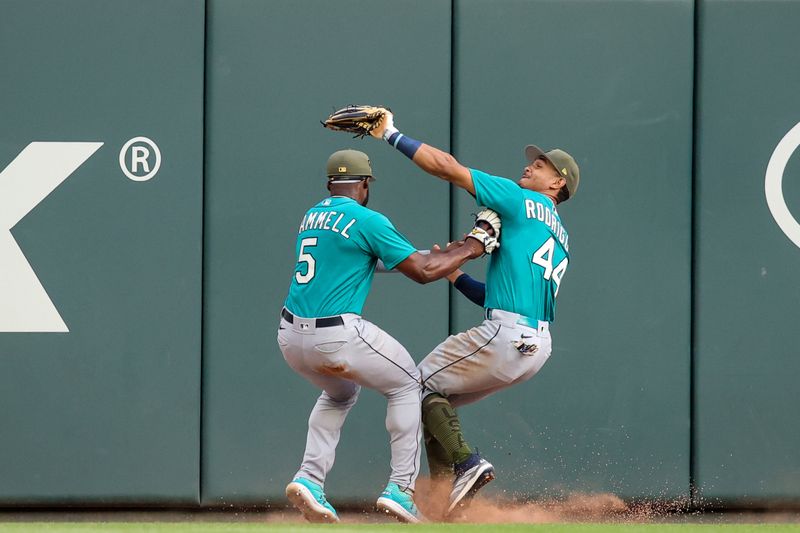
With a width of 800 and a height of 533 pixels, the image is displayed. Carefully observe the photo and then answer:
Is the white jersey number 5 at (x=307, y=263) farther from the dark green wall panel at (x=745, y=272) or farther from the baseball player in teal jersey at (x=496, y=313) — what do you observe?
the dark green wall panel at (x=745, y=272)

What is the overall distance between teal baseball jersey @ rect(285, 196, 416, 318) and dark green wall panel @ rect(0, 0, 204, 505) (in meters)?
1.22

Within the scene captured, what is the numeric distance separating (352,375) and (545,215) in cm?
115

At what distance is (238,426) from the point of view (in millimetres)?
6504

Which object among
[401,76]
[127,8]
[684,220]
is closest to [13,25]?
[127,8]

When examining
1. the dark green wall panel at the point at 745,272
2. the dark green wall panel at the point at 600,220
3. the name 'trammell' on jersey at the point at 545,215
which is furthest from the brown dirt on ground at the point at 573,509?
the name 'trammell' on jersey at the point at 545,215

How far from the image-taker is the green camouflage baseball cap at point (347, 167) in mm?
5621

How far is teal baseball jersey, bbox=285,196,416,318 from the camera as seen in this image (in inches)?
212

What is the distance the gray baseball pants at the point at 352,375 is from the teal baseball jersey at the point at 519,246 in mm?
560

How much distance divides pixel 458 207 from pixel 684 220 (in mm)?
1253

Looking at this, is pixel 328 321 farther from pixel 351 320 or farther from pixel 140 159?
pixel 140 159

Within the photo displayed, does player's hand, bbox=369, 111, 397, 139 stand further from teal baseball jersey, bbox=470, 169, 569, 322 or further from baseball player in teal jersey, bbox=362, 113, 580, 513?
teal baseball jersey, bbox=470, 169, 569, 322

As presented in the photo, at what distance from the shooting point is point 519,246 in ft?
18.2

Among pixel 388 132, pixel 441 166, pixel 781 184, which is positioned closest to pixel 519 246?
pixel 441 166

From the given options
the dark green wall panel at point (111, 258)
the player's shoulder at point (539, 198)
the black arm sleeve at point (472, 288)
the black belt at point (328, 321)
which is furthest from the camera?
the dark green wall panel at point (111, 258)
